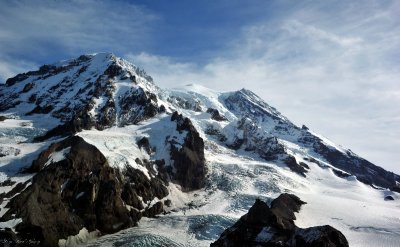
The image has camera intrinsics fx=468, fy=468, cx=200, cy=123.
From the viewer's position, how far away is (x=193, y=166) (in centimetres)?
13212

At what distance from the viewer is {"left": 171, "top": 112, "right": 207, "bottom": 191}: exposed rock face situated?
12797 cm

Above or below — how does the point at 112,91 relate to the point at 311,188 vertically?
above

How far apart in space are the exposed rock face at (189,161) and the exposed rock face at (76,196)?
17.3 metres

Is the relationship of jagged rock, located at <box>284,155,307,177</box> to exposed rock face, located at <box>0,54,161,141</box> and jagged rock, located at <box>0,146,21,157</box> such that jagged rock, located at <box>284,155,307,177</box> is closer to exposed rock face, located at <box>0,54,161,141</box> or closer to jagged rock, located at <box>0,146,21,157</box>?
exposed rock face, located at <box>0,54,161,141</box>

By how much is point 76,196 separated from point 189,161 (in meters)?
44.8

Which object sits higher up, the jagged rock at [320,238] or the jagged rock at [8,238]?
the jagged rock at [320,238]

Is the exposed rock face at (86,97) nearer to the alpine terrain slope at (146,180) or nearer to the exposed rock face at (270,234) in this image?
the alpine terrain slope at (146,180)

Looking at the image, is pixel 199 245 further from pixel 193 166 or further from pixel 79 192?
pixel 193 166

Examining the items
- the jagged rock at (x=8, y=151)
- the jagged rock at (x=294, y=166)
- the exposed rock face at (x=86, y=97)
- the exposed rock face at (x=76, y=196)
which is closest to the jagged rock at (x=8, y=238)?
the exposed rock face at (x=76, y=196)

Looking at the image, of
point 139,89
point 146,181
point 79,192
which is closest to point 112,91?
point 139,89

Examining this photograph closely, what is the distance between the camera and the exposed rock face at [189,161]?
127969 millimetres

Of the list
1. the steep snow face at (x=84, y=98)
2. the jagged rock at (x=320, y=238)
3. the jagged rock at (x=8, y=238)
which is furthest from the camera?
the steep snow face at (x=84, y=98)

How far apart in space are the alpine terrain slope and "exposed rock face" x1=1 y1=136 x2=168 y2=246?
24cm

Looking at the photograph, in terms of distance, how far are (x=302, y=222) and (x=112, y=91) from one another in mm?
85749
